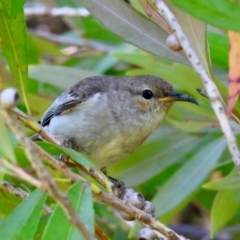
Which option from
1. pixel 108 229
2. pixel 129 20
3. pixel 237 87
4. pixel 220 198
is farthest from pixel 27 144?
pixel 108 229

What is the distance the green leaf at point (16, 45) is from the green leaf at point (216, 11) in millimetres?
748

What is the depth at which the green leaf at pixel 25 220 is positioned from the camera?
5.55 ft

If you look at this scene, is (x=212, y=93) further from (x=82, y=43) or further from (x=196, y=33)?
(x=82, y=43)

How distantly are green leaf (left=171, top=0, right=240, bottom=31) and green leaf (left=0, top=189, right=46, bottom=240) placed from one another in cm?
61

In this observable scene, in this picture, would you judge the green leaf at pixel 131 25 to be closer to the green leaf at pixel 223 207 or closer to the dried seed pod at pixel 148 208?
the dried seed pod at pixel 148 208

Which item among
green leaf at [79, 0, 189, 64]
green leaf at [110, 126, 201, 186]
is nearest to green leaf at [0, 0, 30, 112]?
green leaf at [79, 0, 189, 64]

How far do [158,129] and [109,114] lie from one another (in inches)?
23.4

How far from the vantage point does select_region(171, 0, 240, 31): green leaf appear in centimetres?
162

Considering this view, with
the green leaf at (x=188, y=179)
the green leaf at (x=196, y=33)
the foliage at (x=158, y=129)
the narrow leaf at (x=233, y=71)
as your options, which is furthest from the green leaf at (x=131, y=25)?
the green leaf at (x=188, y=179)

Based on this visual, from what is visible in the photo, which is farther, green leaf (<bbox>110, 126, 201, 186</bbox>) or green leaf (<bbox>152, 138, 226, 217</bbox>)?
green leaf (<bbox>110, 126, 201, 186</bbox>)

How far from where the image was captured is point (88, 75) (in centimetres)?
356

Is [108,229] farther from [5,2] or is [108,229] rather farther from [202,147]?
[5,2]

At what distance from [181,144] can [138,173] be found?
0.28 meters

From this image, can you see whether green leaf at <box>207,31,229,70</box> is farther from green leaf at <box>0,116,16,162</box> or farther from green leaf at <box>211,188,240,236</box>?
green leaf at <box>0,116,16,162</box>
